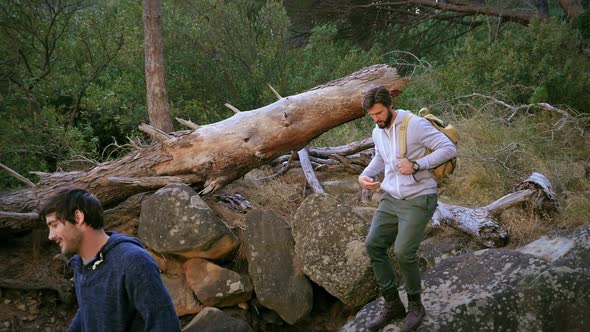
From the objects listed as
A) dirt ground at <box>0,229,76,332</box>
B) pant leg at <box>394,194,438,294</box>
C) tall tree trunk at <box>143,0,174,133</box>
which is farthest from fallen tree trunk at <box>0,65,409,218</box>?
pant leg at <box>394,194,438,294</box>

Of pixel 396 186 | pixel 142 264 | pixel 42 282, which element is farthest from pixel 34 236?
pixel 142 264

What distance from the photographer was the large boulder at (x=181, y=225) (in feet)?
21.6

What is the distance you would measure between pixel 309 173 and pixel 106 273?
5.14 metres

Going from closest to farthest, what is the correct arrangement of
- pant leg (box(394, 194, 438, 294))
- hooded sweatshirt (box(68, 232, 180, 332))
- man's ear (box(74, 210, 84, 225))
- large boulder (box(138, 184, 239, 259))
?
hooded sweatshirt (box(68, 232, 180, 332)) → man's ear (box(74, 210, 84, 225)) → pant leg (box(394, 194, 438, 294)) → large boulder (box(138, 184, 239, 259))

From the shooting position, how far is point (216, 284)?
6695mm

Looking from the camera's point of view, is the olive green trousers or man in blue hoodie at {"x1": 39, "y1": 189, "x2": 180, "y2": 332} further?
the olive green trousers

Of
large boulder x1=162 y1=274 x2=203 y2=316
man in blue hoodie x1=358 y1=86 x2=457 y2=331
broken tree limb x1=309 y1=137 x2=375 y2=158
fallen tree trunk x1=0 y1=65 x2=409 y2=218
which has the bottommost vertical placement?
large boulder x1=162 y1=274 x2=203 y2=316

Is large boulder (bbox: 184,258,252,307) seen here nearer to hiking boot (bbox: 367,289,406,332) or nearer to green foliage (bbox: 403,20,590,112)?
hiking boot (bbox: 367,289,406,332)

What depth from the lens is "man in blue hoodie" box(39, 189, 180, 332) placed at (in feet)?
8.80

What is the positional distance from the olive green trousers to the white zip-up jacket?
0.07m

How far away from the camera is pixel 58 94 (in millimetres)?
10125

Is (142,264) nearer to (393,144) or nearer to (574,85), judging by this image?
(393,144)

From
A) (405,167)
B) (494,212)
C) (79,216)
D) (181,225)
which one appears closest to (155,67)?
(181,225)

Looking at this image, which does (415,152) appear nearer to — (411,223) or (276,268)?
(411,223)
